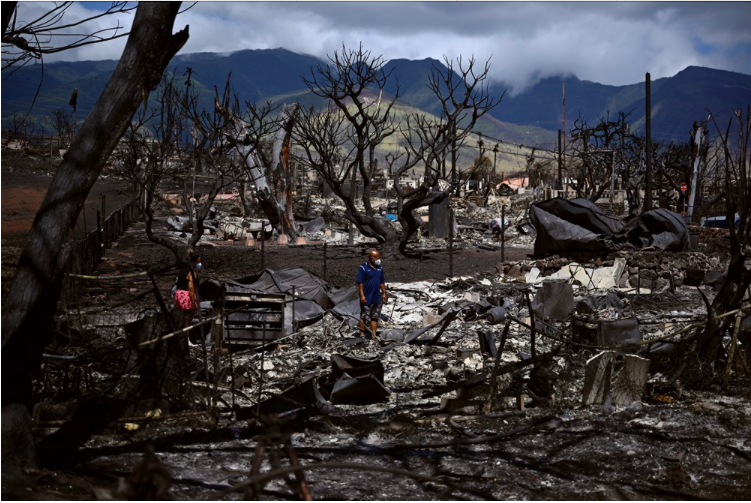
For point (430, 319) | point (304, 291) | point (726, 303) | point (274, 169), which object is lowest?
point (430, 319)

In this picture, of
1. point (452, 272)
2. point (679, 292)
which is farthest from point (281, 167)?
point (679, 292)

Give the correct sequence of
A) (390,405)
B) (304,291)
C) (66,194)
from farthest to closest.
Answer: (304,291) < (390,405) < (66,194)

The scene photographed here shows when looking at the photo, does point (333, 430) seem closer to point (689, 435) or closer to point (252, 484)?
point (689, 435)

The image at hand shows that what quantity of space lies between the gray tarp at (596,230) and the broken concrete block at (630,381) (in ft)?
34.4

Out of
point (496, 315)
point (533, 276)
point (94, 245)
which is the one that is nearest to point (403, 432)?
point (496, 315)

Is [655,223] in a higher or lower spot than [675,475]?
higher

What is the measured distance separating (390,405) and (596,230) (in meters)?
11.5

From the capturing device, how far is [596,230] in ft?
58.4

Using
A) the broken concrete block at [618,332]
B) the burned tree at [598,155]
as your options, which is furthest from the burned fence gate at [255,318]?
the burned tree at [598,155]

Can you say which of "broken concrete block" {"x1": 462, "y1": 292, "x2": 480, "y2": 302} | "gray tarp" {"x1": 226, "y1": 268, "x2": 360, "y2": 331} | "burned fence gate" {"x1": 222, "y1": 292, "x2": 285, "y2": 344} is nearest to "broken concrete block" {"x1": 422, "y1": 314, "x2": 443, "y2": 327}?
"gray tarp" {"x1": 226, "y1": 268, "x2": 360, "y2": 331}

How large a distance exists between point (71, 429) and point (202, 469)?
1.34m

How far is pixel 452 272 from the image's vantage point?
655 inches

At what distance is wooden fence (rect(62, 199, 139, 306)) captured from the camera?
10.0m

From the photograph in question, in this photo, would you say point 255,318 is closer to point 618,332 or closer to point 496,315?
point 496,315
